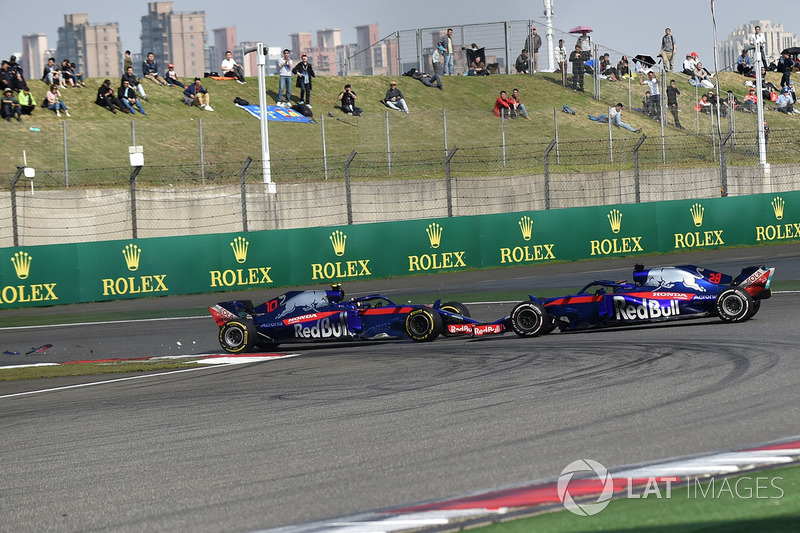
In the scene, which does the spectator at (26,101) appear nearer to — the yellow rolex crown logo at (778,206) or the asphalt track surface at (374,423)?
the asphalt track surface at (374,423)

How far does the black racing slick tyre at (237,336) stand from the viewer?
608 inches

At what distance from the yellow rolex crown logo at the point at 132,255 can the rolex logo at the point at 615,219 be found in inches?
498

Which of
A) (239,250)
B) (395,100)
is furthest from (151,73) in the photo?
(239,250)

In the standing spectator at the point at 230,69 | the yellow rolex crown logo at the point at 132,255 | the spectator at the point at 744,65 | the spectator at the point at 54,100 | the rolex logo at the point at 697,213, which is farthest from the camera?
the spectator at the point at 744,65

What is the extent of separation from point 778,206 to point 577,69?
57.4 ft

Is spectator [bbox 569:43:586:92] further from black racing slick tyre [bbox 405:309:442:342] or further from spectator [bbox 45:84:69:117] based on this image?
black racing slick tyre [bbox 405:309:442:342]

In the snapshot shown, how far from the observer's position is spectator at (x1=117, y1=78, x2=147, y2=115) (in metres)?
32.8

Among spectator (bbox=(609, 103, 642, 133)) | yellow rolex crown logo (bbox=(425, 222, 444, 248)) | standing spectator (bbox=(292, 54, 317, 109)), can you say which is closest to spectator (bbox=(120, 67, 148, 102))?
standing spectator (bbox=(292, 54, 317, 109))

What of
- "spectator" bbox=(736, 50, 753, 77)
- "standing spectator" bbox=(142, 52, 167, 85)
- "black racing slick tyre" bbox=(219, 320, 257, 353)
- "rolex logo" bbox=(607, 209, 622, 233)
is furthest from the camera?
"spectator" bbox=(736, 50, 753, 77)

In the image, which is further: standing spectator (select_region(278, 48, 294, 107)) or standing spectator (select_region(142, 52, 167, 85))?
standing spectator (select_region(142, 52, 167, 85))

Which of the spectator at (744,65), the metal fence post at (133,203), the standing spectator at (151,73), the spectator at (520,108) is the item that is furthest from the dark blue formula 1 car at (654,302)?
the spectator at (744,65)

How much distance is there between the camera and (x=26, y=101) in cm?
3045

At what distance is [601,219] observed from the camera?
27844 millimetres

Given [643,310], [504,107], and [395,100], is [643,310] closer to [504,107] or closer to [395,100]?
[504,107]
